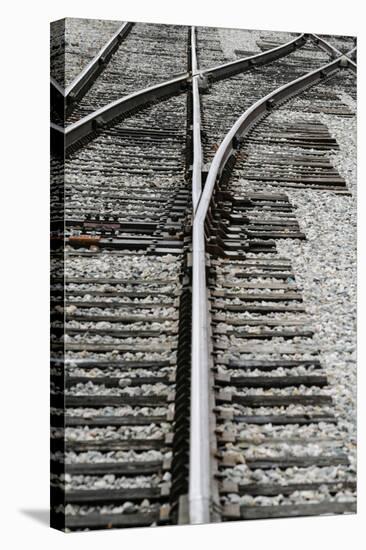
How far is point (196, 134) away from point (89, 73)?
2.78 feet

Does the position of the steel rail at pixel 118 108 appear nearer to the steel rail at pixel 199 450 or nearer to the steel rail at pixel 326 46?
the steel rail at pixel 326 46

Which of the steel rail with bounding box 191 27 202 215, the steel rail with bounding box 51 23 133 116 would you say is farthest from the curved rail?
the steel rail with bounding box 51 23 133 116

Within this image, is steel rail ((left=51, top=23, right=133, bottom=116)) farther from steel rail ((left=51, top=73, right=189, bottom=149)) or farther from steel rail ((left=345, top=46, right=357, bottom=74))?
steel rail ((left=345, top=46, right=357, bottom=74))

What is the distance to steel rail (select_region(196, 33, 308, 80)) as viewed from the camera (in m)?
6.61

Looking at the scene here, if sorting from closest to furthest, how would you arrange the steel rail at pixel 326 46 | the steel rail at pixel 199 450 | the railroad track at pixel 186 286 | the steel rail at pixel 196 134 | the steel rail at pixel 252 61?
the steel rail at pixel 199 450 < the railroad track at pixel 186 286 < the steel rail at pixel 196 134 < the steel rail at pixel 252 61 < the steel rail at pixel 326 46

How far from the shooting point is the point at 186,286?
5906mm

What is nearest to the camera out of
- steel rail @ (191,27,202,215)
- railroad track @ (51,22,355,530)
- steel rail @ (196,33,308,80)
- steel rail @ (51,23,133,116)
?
railroad track @ (51,22,355,530)

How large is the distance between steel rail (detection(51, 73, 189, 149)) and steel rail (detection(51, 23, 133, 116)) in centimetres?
14

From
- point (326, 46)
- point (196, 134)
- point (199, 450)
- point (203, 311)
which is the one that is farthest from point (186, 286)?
point (326, 46)

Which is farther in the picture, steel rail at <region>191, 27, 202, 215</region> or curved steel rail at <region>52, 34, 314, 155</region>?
steel rail at <region>191, 27, 202, 215</region>

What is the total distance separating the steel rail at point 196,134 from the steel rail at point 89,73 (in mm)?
423

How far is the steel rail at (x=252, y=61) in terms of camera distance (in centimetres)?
661

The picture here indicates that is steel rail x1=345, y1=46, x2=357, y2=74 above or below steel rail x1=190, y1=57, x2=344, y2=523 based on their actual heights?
above

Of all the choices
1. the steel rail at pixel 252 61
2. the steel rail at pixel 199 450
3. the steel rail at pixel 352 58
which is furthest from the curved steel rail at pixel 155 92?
the steel rail at pixel 199 450
